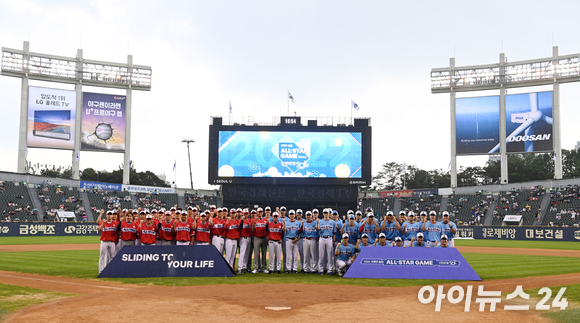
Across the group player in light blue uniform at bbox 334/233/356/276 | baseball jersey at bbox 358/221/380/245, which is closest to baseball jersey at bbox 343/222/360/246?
baseball jersey at bbox 358/221/380/245

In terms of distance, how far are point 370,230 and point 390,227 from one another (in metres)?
0.63

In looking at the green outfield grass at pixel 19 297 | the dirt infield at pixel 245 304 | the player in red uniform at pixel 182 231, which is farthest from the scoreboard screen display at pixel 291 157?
the green outfield grass at pixel 19 297

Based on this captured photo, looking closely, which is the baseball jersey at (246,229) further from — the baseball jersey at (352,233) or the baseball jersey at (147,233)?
the baseball jersey at (352,233)

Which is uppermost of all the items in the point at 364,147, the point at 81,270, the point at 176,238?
the point at 364,147

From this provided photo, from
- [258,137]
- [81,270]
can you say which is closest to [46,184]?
[258,137]

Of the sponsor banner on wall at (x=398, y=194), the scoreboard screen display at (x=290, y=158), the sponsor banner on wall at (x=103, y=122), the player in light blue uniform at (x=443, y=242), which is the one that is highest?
the sponsor banner on wall at (x=103, y=122)

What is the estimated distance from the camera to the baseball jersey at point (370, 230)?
15.2 meters

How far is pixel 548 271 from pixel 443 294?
713cm

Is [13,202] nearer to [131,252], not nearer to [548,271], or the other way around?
[131,252]

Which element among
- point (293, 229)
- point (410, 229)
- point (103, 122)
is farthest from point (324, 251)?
point (103, 122)

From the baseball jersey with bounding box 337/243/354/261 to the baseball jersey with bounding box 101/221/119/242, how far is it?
688 cm

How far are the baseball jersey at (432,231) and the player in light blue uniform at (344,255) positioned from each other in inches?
90.4

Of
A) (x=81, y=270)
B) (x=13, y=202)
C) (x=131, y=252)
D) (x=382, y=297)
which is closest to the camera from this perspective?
(x=382, y=297)

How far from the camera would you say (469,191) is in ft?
190
